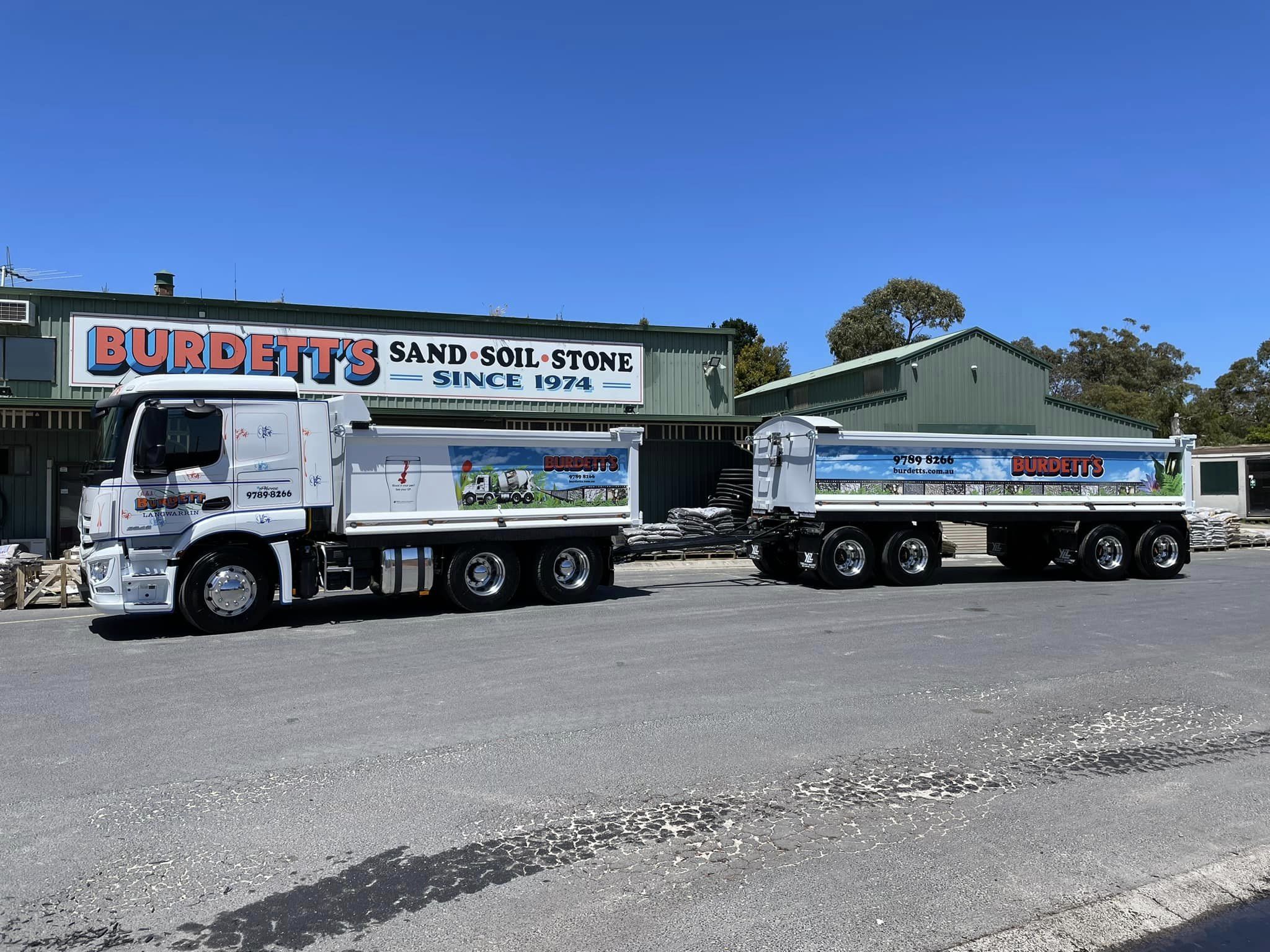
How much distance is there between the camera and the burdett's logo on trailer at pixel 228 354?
19.9 metres

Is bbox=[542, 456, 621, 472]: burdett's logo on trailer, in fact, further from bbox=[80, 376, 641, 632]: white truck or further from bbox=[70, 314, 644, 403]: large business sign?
bbox=[70, 314, 644, 403]: large business sign

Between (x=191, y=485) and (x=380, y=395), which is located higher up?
(x=380, y=395)

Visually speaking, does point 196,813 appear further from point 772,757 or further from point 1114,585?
point 1114,585

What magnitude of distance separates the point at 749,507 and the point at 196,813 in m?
18.7

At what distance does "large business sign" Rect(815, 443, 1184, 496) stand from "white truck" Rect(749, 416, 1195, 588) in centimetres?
2

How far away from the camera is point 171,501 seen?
11266mm

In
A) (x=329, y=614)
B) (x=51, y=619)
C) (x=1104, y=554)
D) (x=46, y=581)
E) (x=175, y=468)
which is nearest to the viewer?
(x=175, y=468)

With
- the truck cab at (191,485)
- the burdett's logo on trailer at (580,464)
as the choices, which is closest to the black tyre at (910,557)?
the burdett's logo on trailer at (580,464)

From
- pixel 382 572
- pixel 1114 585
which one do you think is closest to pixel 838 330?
pixel 1114 585

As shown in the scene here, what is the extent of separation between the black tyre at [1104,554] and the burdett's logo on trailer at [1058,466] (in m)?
1.11

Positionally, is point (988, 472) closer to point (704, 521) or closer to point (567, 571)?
point (704, 521)

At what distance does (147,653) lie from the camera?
1014 cm

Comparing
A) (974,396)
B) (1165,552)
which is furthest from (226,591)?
(974,396)

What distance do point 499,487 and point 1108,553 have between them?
12.3 metres
